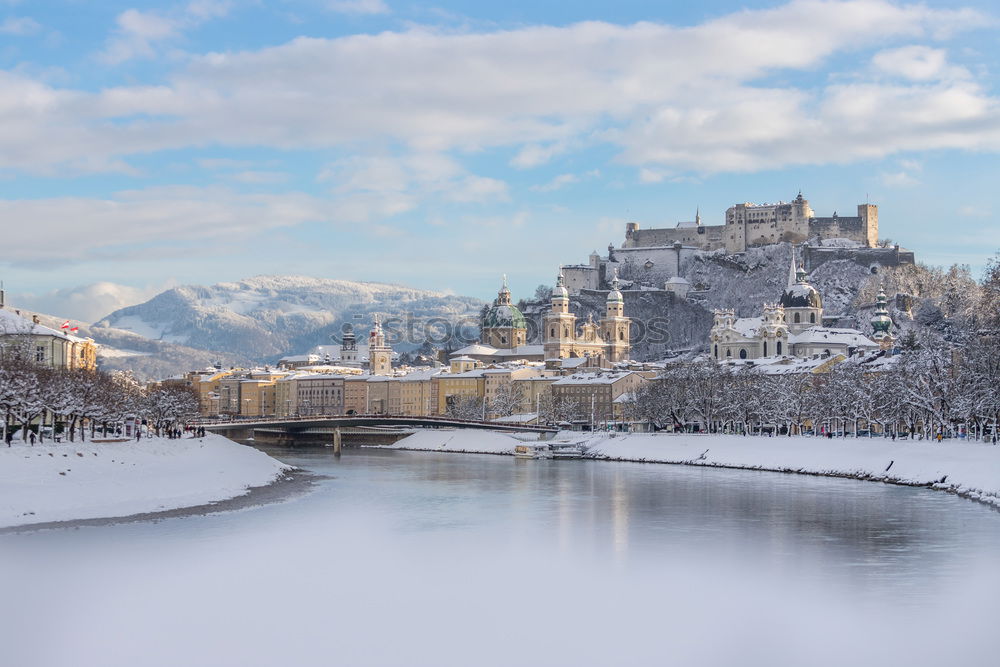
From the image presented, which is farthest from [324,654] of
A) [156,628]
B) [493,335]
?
[493,335]

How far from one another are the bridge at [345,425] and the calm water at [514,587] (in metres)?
47.6

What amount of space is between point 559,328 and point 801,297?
36.1 m

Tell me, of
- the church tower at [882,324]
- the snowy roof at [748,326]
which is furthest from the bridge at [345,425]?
the church tower at [882,324]

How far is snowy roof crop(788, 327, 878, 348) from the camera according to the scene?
413 feet

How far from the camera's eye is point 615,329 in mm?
162250

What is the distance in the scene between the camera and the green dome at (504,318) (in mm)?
177750

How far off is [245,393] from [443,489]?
127413 mm

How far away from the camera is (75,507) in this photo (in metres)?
36.5

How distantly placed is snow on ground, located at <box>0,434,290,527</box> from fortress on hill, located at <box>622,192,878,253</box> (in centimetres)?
11612

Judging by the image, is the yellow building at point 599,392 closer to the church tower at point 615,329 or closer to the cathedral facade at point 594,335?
the cathedral facade at point 594,335

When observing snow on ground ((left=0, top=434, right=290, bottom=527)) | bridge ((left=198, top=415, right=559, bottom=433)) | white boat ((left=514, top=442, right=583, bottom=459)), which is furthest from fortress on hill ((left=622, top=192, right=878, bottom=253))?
snow on ground ((left=0, top=434, right=290, bottom=527))

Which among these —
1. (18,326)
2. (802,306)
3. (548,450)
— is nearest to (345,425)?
(548,450)

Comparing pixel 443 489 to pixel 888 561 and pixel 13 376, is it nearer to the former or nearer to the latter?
pixel 13 376

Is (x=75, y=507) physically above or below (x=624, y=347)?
below
